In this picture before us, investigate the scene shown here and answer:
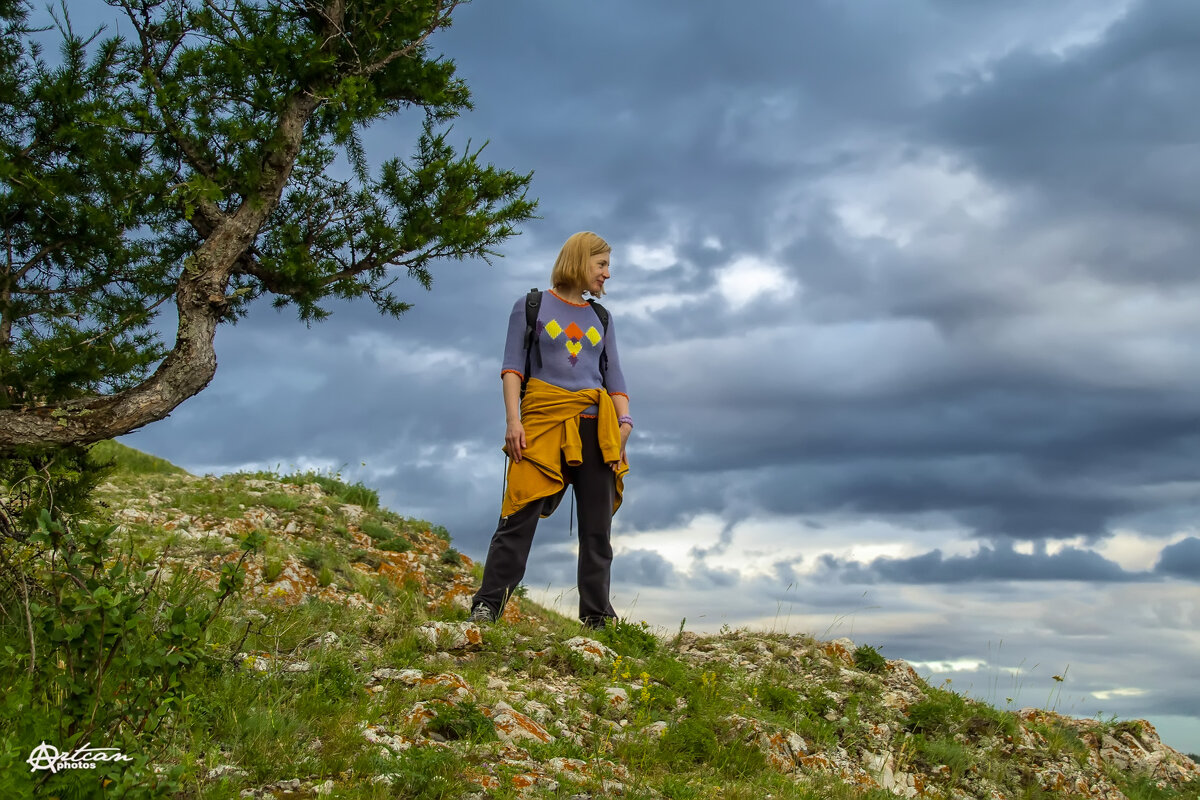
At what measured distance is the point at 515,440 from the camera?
7.56 meters

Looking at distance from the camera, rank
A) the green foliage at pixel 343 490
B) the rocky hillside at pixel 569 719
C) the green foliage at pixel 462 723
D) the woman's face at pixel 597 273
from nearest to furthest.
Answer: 1. the rocky hillside at pixel 569 719
2. the green foliage at pixel 462 723
3. the woman's face at pixel 597 273
4. the green foliage at pixel 343 490

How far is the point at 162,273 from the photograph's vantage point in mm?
8109

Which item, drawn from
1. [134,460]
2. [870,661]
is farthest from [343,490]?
[870,661]

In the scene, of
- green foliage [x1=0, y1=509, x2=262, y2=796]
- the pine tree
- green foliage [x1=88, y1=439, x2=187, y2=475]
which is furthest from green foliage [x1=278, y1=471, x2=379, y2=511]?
green foliage [x1=0, y1=509, x2=262, y2=796]

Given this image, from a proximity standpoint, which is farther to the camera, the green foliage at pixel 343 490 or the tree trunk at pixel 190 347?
the green foliage at pixel 343 490

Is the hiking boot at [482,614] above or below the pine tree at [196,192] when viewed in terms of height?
below

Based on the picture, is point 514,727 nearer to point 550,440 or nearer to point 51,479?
point 550,440

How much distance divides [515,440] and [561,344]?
94cm

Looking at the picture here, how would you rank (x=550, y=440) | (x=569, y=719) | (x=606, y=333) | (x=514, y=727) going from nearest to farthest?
(x=514, y=727) → (x=569, y=719) → (x=550, y=440) → (x=606, y=333)

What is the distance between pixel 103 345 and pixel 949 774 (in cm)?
694

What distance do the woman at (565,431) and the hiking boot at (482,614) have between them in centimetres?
1

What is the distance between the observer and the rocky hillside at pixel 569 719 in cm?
432

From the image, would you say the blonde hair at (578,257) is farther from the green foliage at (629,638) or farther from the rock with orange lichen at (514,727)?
the rock with orange lichen at (514,727)

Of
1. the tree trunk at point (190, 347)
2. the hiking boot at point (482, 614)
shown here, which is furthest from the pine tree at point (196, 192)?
the hiking boot at point (482, 614)
